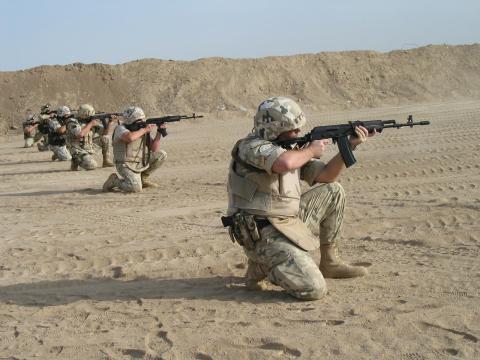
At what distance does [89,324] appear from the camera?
14.4 feet

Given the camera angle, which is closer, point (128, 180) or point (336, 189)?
point (336, 189)

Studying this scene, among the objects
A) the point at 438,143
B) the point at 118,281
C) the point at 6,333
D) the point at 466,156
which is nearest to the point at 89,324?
the point at 6,333

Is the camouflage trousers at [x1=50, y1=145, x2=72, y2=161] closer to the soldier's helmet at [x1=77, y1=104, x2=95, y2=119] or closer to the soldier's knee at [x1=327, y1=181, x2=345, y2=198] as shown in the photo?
the soldier's helmet at [x1=77, y1=104, x2=95, y2=119]

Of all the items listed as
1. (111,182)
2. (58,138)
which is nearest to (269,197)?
(111,182)

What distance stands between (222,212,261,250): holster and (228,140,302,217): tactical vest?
88 millimetres

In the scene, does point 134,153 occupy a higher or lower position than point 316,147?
lower

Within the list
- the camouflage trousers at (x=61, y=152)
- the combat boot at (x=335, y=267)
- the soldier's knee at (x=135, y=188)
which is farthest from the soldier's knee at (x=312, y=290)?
the camouflage trousers at (x=61, y=152)

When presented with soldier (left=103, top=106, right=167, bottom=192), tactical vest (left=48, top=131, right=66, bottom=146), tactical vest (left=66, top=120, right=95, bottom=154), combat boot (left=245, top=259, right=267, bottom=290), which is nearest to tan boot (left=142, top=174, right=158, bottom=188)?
soldier (left=103, top=106, right=167, bottom=192)

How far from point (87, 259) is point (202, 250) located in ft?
3.69

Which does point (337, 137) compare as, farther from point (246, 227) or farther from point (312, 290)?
point (312, 290)

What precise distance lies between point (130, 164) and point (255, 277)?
5.82 meters

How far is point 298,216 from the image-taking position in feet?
15.7

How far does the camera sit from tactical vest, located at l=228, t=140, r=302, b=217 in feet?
14.9

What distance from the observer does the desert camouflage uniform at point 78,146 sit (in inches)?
533
